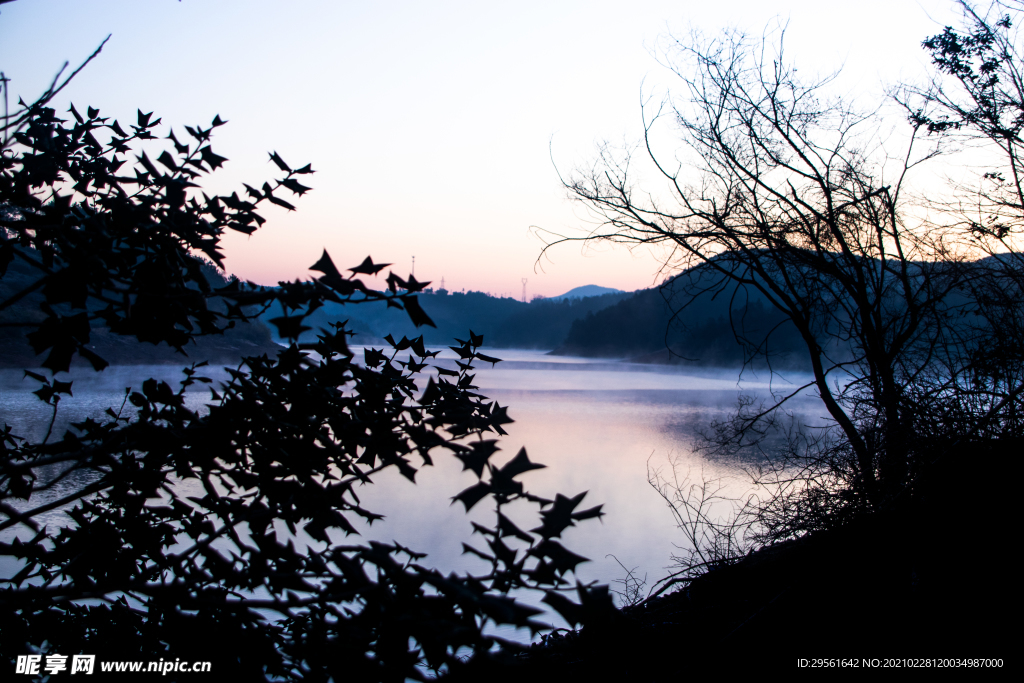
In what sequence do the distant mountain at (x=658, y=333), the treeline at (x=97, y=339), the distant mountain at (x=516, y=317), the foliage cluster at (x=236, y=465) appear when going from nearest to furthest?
the foliage cluster at (x=236, y=465) < the treeline at (x=97, y=339) < the distant mountain at (x=658, y=333) < the distant mountain at (x=516, y=317)

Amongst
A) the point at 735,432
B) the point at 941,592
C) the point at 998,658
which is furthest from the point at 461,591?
the point at 735,432

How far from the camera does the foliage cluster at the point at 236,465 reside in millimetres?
949

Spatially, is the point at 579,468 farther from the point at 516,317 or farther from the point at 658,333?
the point at 516,317

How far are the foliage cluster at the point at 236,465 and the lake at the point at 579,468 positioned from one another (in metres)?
0.23

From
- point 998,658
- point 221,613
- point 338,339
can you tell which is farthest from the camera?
point 998,658

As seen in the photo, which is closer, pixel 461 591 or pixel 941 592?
pixel 461 591

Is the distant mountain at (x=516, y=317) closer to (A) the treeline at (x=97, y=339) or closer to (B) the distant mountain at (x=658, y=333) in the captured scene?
(B) the distant mountain at (x=658, y=333)

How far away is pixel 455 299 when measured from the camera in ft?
213

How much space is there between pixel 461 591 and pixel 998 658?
2585 millimetres

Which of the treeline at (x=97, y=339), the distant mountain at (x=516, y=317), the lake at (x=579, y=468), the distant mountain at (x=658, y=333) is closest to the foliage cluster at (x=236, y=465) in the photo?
the treeline at (x=97, y=339)

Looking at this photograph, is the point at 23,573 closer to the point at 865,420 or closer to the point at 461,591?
the point at 461,591

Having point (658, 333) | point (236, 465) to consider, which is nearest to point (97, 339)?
point (236, 465)

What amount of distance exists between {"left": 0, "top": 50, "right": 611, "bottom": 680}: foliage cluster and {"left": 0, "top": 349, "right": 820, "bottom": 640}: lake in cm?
23

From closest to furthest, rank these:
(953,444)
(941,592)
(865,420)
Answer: (941,592) → (953,444) → (865,420)
